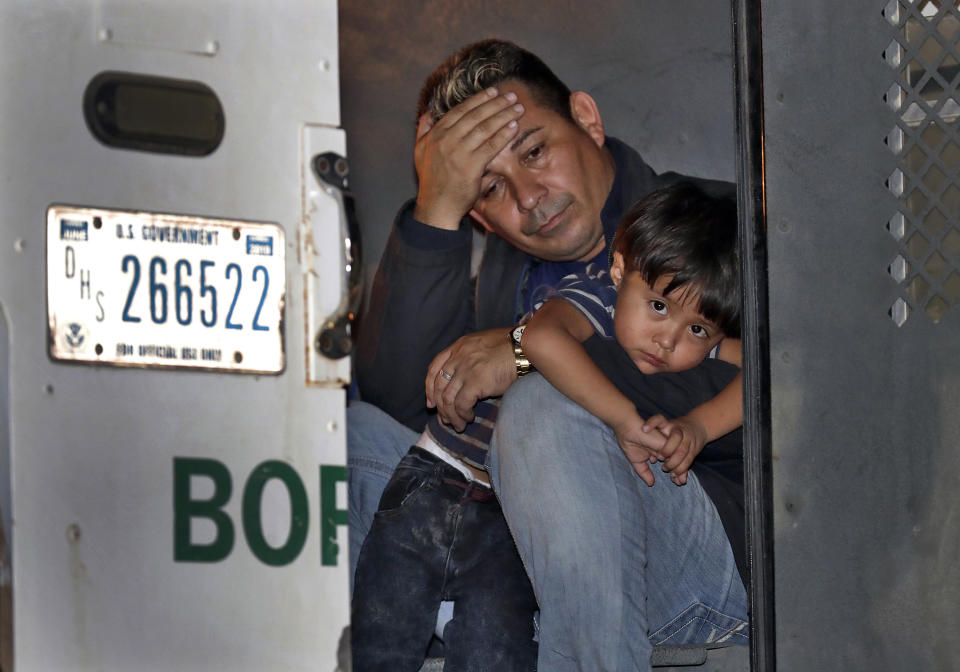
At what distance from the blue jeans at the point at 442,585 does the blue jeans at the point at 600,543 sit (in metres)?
0.30

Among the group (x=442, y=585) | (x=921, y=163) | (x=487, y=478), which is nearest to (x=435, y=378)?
(x=487, y=478)

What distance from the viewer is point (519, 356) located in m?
3.13

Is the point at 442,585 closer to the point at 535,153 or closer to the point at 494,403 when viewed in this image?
the point at 494,403

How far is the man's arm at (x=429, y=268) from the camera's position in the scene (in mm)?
3383

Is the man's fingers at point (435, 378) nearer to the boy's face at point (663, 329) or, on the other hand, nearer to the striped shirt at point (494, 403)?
the striped shirt at point (494, 403)

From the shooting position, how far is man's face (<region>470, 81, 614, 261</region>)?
3607 millimetres

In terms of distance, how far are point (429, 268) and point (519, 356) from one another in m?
0.40

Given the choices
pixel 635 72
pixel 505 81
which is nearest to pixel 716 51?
pixel 635 72

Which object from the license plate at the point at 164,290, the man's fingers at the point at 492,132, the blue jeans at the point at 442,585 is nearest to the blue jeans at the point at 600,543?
the blue jeans at the point at 442,585

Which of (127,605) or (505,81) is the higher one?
(505,81)

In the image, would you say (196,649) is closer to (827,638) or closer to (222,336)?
(222,336)

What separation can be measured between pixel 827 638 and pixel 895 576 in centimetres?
18

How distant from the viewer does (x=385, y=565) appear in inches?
118

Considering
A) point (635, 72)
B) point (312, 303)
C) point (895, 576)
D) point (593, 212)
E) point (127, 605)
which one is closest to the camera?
point (127, 605)
